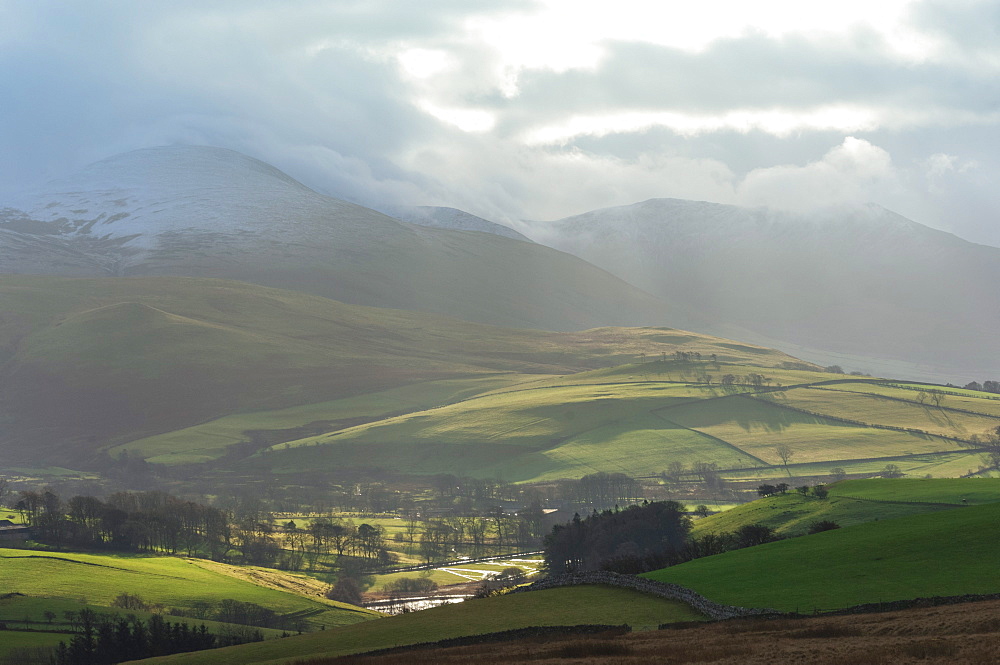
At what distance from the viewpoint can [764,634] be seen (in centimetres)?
4125

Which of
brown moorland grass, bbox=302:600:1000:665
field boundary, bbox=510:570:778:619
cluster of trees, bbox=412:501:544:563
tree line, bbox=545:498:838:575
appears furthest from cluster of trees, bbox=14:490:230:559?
brown moorland grass, bbox=302:600:1000:665

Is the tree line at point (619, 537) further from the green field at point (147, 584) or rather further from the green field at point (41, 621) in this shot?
the green field at point (41, 621)

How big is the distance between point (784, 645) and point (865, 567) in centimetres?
2148

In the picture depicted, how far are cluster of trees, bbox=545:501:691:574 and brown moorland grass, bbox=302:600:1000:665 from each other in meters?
69.0

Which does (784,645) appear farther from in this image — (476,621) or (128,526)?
(128,526)

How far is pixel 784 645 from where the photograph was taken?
3681 cm

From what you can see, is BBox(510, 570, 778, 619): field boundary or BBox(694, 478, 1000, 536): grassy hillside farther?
BBox(694, 478, 1000, 536): grassy hillside

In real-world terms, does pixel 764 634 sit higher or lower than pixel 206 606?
higher

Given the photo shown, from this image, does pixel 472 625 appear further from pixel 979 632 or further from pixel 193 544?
pixel 193 544

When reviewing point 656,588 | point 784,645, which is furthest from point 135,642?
point 784,645

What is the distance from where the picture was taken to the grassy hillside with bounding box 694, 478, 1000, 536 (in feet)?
288

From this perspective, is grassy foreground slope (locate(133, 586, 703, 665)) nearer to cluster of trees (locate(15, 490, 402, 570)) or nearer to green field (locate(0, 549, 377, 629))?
green field (locate(0, 549, 377, 629))

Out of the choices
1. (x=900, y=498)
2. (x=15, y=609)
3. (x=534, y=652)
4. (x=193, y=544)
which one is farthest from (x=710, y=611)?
(x=193, y=544)

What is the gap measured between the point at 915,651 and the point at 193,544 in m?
150
